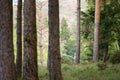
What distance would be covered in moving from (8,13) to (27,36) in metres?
1.26

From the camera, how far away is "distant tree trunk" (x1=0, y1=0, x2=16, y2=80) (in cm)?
936

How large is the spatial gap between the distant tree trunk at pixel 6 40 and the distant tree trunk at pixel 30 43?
87cm

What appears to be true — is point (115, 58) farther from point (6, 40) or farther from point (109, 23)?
point (6, 40)

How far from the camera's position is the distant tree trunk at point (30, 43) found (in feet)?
33.9

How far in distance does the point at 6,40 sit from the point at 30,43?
3.68 ft

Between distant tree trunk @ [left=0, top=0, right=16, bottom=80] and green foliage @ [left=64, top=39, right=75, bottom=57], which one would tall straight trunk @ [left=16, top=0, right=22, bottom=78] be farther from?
green foliage @ [left=64, top=39, right=75, bottom=57]

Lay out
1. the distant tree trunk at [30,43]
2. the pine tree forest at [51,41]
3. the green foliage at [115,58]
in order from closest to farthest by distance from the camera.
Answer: the pine tree forest at [51,41], the distant tree trunk at [30,43], the green foliage at [115,58]

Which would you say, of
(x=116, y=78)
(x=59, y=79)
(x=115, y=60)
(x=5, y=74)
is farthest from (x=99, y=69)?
(x=5, y=74)

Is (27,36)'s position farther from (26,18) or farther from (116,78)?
(116,78)

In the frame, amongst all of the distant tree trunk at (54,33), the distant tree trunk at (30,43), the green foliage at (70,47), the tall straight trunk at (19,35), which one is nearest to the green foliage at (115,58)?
the tall straight trunk at (19,35)

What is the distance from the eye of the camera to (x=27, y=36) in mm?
10352

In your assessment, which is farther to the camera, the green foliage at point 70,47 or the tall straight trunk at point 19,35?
the green foliage at point 70,47

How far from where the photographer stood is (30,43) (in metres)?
10.3

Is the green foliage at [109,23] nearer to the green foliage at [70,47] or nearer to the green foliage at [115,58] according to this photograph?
the green foliage at [115,58]
